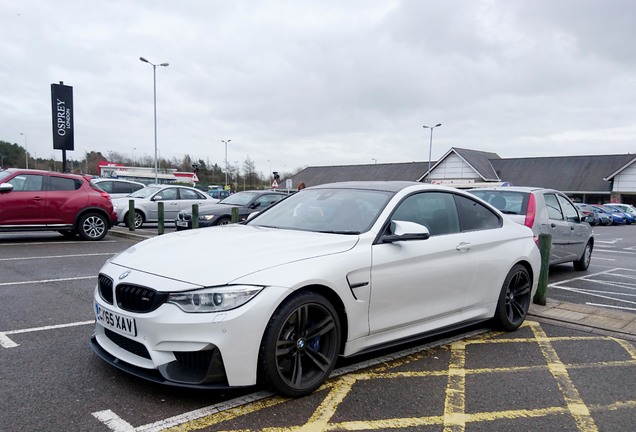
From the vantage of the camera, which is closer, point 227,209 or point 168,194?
point 227,209

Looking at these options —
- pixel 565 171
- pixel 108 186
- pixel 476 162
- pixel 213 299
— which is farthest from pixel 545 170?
pixel 213 299

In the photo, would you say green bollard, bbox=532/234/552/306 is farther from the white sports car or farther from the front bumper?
the front bumper

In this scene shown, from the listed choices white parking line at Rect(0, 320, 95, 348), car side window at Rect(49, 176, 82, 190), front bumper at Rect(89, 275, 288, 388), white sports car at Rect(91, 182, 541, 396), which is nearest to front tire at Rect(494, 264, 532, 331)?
white sports car at Rect(91, 182, 541, 396)

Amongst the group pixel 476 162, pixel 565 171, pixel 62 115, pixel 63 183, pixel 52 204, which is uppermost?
pixel 476 162

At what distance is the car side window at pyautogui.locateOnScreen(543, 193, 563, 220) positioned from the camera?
817cm

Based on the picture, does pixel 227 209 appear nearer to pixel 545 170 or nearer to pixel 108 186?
pixel 108 186

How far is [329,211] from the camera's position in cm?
438

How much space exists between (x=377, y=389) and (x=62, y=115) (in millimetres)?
18284

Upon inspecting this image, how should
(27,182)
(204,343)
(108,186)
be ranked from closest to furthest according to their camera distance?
(204,343)
(27,182)
(108,186)

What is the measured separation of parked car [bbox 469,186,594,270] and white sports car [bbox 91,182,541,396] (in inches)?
115

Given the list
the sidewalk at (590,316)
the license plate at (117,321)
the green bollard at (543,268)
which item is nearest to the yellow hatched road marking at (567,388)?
the sidewalk at (590,316)

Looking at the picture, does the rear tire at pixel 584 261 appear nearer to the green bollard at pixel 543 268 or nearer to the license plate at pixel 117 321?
the green bollard at pixel 543 268

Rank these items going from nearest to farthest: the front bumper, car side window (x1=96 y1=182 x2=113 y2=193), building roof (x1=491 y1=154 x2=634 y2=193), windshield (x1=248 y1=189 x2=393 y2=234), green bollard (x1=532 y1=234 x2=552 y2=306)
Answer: the front bumper < windshield (x1=248 y1=189 x2=393 y2=234) < green bollard (x1=532 y1=234 x2=552 y2=306) < car side window (x1=96 y1=182 x2=113 y2=193) < building roof (x1=491 y1=154 x2=634 y2=193)

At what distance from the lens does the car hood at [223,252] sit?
3154mm
